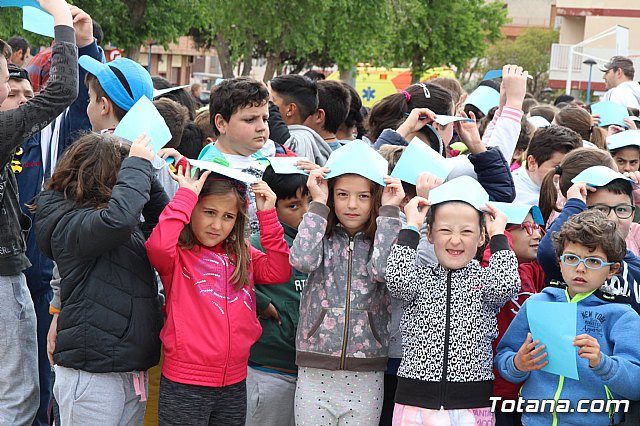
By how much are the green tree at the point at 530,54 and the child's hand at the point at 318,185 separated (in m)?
58.6

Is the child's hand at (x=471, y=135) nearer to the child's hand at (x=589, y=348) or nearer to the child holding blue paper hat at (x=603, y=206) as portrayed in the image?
the child holding blue paper hat at (x=603, y=206)

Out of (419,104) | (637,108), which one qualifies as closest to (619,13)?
(637,108)

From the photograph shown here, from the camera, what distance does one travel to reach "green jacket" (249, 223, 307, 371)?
4.51m

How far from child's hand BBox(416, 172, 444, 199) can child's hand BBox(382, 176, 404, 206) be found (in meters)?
0.25

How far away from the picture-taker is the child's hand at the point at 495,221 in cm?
404

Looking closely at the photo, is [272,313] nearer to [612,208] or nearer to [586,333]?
[586,333]

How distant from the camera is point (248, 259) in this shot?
4.30 m

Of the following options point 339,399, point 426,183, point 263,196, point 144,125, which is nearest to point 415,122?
point 426,183

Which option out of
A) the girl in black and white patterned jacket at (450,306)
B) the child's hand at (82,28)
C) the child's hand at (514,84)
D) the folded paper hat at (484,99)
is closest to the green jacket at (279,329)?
the girl in black and white patterned jacket at (450,306)

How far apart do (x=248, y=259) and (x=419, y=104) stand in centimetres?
214

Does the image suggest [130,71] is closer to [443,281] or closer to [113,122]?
[113,122]

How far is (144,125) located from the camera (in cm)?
418

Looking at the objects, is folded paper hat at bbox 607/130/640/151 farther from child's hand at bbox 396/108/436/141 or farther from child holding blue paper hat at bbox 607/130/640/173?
child's hand at bbox 396/108/436/141

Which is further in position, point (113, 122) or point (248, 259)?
point (113, 122)
